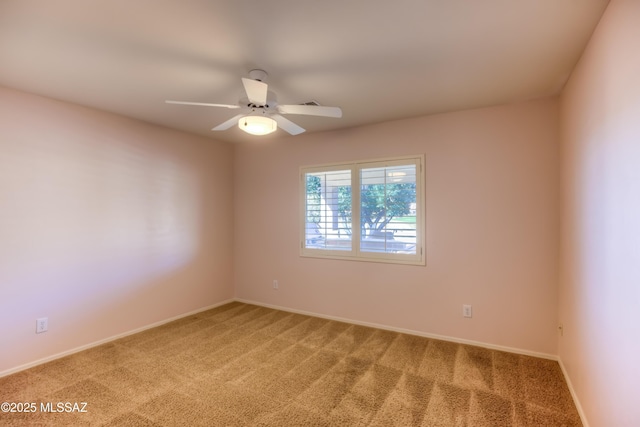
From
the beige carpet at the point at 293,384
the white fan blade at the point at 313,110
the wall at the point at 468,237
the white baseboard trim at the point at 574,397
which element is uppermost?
the white fan blade at the point at 313,110

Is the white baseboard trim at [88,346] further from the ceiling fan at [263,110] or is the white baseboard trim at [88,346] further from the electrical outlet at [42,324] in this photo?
the ceiling fan at [263,110]

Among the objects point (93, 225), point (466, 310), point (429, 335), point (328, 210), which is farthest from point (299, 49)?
point (429, 335)

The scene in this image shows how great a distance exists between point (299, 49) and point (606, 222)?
2033mm

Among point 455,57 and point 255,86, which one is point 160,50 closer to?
point 255,86

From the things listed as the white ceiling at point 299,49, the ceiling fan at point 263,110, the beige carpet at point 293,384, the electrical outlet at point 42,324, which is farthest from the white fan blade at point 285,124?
the electrical outlet at point 42,324

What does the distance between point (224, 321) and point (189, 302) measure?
0.64 m

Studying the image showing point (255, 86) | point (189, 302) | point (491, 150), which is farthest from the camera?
point (189, 302)

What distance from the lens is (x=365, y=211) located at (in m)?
3.52

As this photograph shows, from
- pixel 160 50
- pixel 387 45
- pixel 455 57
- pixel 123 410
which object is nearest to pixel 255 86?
pixel 160 50

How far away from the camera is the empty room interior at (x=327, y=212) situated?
164 centimetres

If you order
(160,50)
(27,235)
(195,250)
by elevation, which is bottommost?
(195,250)

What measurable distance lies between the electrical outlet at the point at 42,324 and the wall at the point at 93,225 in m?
0.03

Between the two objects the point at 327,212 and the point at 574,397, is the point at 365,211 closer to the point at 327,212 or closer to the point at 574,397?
the point at 327,212

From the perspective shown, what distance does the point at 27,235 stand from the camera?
8.39 feet
